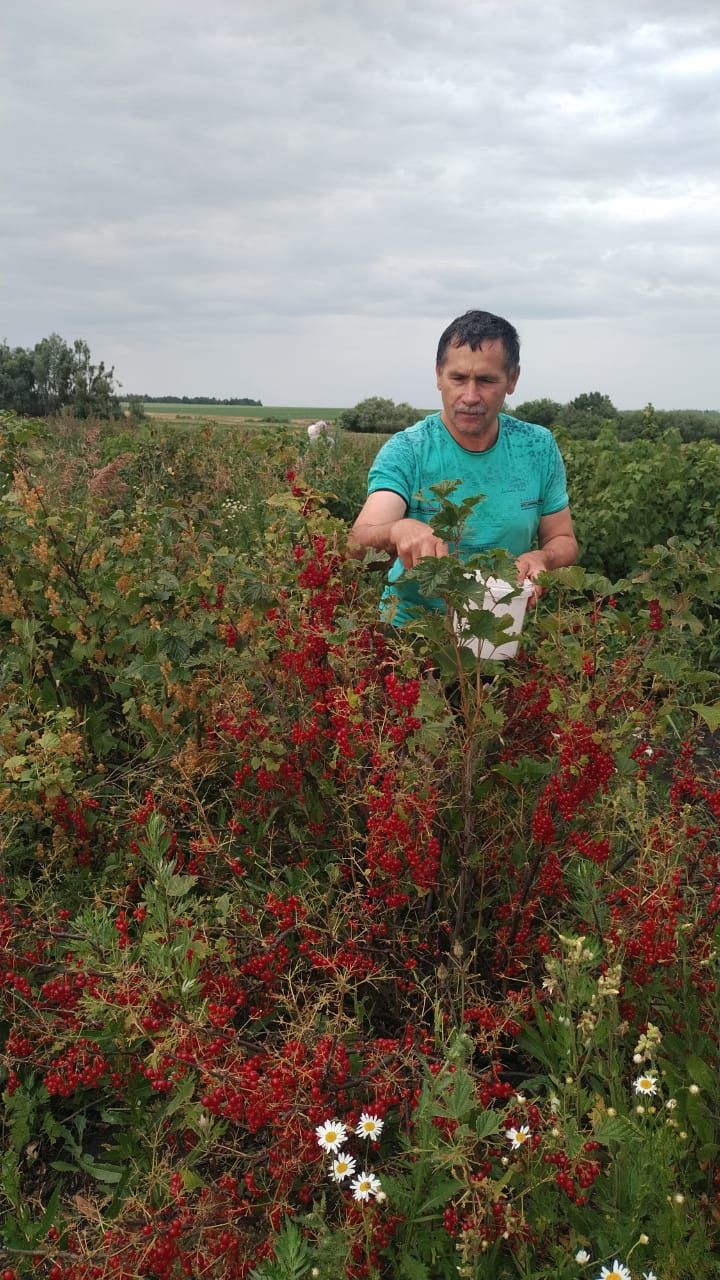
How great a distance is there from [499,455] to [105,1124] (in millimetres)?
2450

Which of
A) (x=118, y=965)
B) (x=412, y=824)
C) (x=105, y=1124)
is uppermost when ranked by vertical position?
(x=412, y=824)

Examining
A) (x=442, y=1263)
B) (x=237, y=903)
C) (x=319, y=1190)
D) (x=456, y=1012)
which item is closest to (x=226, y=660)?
(x=237, y=903)

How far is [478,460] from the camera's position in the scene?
345cm

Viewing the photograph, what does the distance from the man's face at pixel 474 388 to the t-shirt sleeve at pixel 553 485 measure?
0.29m

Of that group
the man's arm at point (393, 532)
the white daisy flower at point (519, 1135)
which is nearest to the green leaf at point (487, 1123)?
the white daisy flower at point (519, 1135)

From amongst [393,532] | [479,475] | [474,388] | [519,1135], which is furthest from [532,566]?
[519,1135]

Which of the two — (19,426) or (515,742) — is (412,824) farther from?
(19,426)

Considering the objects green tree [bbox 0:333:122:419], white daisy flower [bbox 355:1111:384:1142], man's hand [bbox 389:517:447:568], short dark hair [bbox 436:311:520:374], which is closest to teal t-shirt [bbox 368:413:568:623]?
short dark hair [bbox 436:311:520:374]

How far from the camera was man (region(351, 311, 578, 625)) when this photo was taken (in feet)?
Result: 10.7

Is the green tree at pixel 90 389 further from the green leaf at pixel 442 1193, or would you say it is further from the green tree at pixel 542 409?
the green leaf at pixel 442 1193

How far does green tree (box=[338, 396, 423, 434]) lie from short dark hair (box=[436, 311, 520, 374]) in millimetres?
18943

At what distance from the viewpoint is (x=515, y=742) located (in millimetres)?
2398

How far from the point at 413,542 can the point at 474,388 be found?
1049mm

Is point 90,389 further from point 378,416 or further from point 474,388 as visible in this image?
point 474,388
